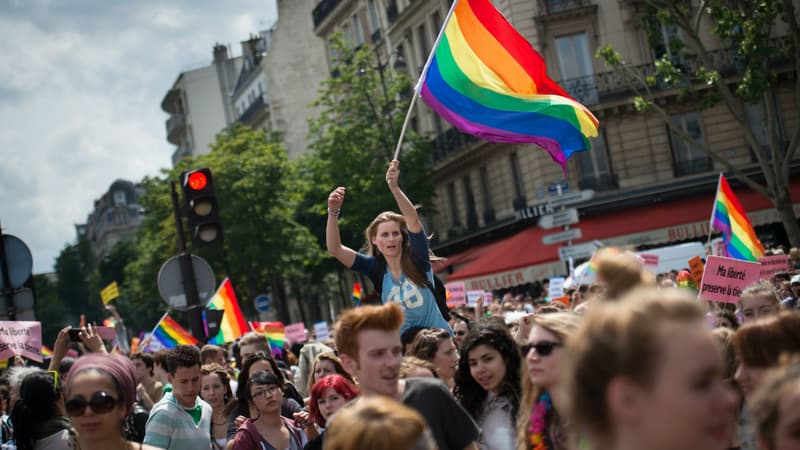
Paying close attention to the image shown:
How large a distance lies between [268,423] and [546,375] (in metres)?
3.35

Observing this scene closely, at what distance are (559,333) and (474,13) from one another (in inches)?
248

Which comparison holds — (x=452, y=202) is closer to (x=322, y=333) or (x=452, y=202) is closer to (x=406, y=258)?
(x=322, y=333)

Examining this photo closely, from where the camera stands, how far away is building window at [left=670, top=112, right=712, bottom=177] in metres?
36.1

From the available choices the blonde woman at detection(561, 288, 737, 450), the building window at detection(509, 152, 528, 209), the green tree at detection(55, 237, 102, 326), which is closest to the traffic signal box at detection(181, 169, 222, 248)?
the blonde woman at detection(561, 288, 737, 450)

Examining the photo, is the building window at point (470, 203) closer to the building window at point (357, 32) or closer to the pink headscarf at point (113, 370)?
the building window at point (357, 32)

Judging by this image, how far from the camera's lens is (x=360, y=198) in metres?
40.8

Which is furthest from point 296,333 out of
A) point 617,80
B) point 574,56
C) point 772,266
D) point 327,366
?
point 574,56

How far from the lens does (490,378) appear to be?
18.5ft

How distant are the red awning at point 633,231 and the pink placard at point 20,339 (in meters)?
22.8

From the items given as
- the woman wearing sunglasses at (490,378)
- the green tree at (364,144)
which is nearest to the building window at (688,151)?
the green tree at (364,144)

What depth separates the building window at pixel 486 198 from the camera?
137 feet

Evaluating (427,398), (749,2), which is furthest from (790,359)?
(749,2)

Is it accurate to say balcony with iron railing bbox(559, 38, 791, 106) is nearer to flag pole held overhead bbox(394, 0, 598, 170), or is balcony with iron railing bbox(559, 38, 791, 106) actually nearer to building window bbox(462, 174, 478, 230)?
building window bbox(462, 174, 478, 230)

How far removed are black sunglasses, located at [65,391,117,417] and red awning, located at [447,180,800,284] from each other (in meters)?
28.4
